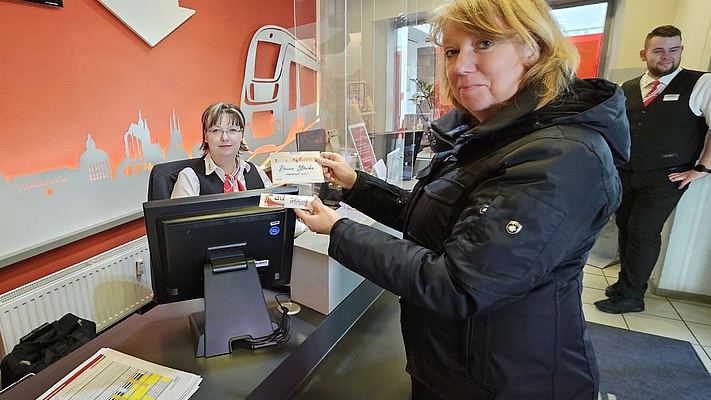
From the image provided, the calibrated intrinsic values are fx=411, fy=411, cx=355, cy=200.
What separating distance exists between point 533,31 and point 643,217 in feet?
8.79

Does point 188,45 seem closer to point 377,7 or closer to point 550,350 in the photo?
point 377,7

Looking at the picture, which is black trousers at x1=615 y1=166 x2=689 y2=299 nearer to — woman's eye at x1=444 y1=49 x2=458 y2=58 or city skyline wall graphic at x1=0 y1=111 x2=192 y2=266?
woman's eye at x1=444 y1=49 x2=458 y2=58

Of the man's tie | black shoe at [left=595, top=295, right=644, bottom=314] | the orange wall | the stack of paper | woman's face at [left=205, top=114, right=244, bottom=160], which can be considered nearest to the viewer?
the stack of paper

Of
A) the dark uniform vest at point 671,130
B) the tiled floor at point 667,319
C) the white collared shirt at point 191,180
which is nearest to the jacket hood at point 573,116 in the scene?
the white collared shirt at point 191,180

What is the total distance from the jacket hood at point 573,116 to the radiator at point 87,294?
2209mm

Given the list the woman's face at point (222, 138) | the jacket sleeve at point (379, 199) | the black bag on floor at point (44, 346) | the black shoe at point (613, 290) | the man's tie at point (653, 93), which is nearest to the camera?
the jacket sleeve at point (379, 199)

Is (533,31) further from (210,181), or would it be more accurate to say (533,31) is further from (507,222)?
(210,181)

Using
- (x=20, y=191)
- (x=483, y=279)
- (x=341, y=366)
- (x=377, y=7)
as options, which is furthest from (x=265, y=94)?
(x=483, y=279)

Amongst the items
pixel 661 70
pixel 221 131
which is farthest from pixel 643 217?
pixel 221 131

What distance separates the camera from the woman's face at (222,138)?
228cm

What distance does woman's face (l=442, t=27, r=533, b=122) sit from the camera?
34.3 inches

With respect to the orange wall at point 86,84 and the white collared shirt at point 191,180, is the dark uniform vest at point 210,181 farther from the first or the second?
the orange wall at point 86,84

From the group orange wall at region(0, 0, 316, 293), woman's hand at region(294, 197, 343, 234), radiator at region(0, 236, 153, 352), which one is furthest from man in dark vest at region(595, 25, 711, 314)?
radiator at region(0, 236, 153, 352)

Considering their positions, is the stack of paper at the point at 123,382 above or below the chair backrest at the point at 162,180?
below
